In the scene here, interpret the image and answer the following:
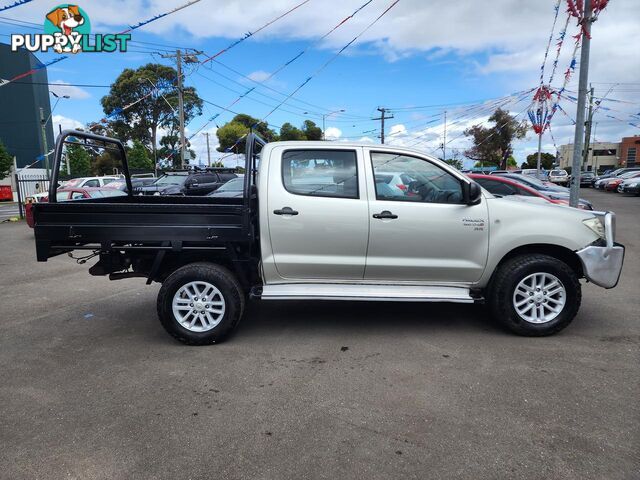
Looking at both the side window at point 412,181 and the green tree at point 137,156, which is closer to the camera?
the side window at point 412,181

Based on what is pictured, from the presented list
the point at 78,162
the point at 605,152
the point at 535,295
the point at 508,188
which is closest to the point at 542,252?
the point at 535,295

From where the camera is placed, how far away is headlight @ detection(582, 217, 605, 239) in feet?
14.9

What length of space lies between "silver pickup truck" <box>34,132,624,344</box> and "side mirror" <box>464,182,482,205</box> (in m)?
0.01

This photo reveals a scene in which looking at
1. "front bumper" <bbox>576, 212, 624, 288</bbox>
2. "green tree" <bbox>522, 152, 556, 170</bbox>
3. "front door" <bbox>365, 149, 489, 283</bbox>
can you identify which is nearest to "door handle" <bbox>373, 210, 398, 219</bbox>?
"front door" <bbox>365, 149, 489, 283</bbox>

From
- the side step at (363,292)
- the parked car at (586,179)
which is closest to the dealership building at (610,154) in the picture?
the parked car at (586,179)

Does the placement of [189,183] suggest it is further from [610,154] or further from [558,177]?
[610,154]

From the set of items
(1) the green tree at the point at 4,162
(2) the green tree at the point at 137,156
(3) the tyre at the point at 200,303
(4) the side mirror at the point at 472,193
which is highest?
(2) the green tree at the point at 137,156

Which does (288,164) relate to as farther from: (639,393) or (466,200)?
(639,393)

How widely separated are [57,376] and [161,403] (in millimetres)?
1140

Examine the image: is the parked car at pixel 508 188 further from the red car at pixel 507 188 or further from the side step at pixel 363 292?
the side step at pixel 363 292

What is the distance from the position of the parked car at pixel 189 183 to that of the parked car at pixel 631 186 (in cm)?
2317

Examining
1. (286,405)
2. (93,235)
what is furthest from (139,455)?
(93,235)

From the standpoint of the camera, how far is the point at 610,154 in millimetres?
82812

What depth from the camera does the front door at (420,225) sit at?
4414 mm
